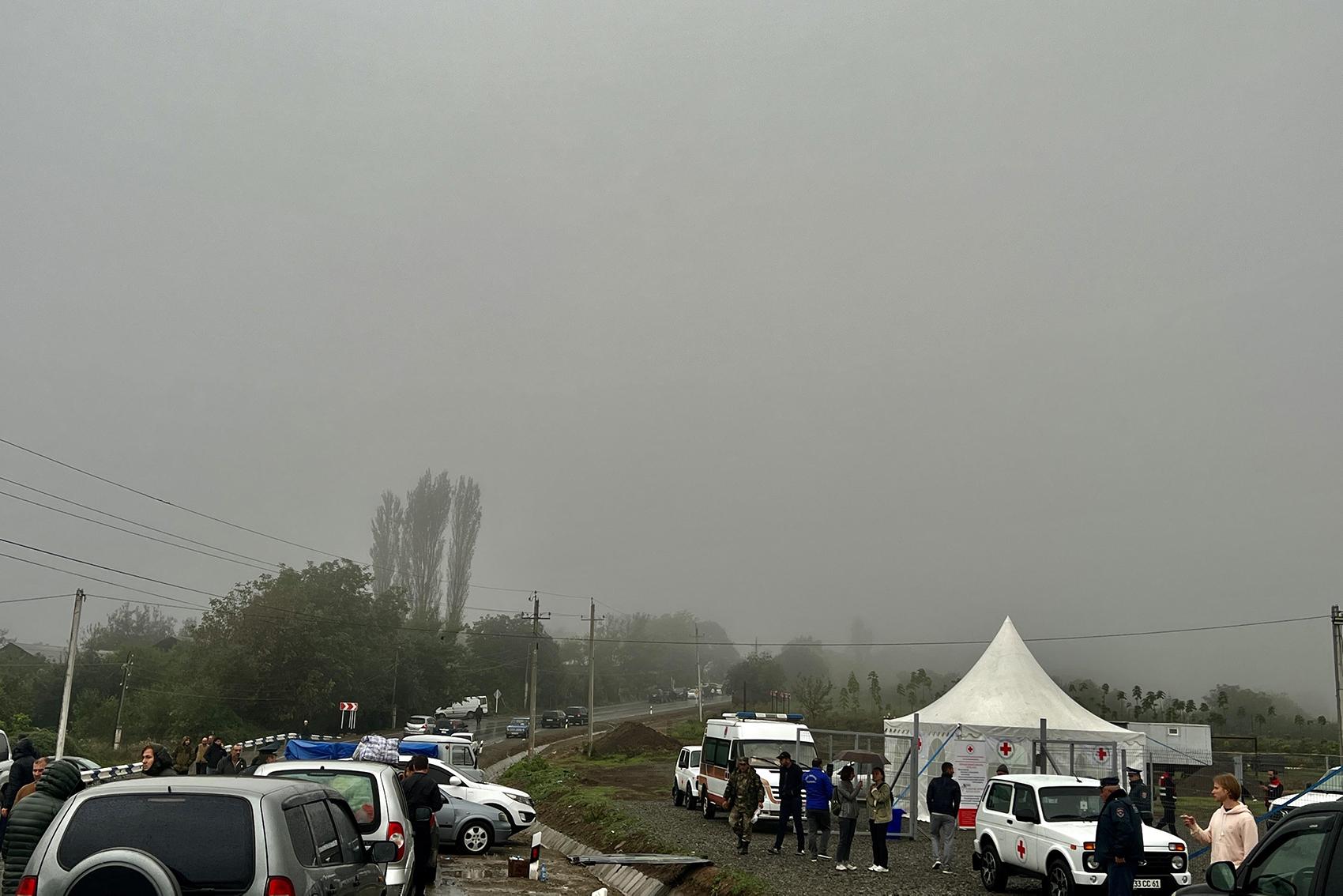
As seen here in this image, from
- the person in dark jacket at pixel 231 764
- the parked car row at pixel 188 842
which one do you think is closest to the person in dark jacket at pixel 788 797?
the person in dark jacket at pixel 231 764

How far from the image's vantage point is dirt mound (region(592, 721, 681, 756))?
208 ft

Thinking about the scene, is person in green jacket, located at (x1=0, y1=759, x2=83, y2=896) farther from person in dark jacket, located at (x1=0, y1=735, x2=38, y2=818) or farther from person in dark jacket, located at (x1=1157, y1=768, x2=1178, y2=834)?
person in dark jacket, located at (x1=1157, y1=768, x2=1178, y2=834)

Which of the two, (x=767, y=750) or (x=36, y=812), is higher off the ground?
(x=36, y=812)

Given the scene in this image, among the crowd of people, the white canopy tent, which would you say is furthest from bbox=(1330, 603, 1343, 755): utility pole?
the crowd of people

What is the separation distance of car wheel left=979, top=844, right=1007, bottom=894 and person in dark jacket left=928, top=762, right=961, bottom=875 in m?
1.49

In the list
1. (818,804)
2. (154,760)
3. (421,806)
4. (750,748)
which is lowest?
(818,804)

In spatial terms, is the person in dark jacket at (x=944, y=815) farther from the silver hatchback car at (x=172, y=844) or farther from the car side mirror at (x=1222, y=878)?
the silver hatchback car at (x=172, y=844)

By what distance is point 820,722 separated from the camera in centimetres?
8238

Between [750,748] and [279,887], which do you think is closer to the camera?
[279,887]

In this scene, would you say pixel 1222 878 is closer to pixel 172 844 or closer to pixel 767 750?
pixel 172 844

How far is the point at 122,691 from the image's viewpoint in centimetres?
6869

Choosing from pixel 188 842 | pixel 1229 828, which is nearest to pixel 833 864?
pixel 1229 828

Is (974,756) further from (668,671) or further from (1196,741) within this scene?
(668,671)

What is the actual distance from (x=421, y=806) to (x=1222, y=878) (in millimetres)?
9988
